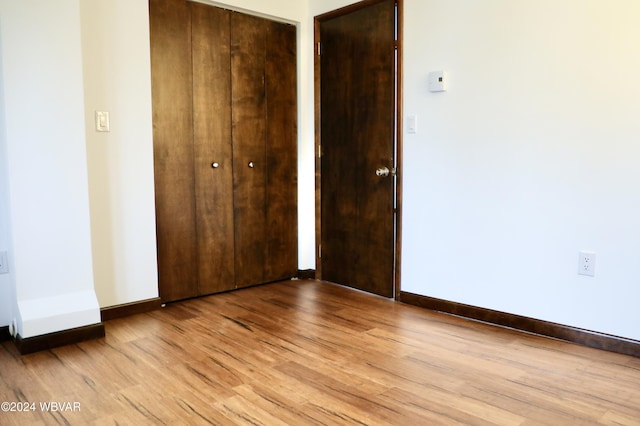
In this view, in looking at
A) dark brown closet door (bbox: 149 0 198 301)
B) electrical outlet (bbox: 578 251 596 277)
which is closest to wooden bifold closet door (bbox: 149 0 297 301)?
dark brown closet door (bbox: 149 0 198 301)

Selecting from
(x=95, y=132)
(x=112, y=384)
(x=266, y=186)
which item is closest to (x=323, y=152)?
(x=266, y=186)

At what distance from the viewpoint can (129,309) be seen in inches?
124

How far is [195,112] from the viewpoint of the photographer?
3.42 m

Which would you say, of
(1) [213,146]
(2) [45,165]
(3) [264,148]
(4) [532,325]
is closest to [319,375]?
(4) [532,325]

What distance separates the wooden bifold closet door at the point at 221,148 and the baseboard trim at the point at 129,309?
0.11 meters

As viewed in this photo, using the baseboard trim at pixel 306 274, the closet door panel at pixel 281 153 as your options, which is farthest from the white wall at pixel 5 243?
the baseboard trim at pixel 306 274

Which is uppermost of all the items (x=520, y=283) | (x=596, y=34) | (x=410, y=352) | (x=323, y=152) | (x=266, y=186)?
(x=596, y=34)

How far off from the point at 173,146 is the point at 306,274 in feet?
4.78

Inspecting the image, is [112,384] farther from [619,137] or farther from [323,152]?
[619,137]

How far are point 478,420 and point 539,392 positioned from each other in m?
0.39

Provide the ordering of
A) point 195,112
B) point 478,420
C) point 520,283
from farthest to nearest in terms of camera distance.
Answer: point 195,112 → point 520,283 → point 478,420

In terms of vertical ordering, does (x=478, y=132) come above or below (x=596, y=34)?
below

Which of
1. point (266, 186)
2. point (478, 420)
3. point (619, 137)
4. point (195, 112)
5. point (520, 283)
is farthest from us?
point (266, 186)

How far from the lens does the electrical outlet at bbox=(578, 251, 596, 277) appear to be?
8.42 ft
